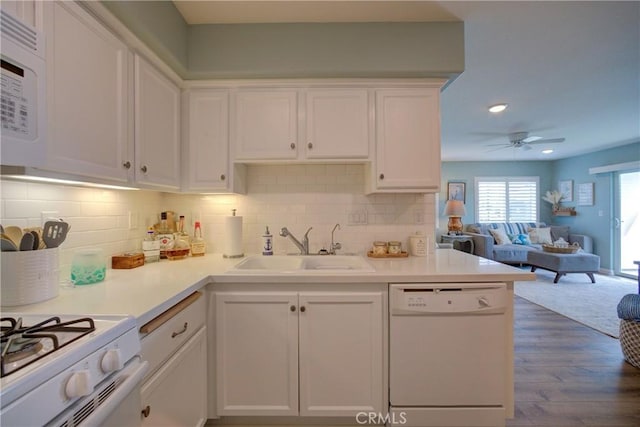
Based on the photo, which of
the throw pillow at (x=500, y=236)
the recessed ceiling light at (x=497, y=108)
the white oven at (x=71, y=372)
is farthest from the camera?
the throw pillow at (x=500, y=236)

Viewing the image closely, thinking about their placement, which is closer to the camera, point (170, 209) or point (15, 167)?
point (15, 167)

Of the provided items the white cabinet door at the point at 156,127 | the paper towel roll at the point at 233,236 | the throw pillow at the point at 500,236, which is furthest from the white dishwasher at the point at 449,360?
the throw pillow at the point at 500,236

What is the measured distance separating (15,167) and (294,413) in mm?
1689

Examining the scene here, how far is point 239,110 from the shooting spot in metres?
1.96

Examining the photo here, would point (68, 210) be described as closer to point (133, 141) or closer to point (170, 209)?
point (133, 141)

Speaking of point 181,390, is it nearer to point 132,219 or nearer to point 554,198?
point 132,219

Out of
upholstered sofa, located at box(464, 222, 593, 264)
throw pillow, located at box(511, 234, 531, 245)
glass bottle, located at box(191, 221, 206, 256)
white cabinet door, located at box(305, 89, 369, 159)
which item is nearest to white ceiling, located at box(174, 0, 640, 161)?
white cabinet door, located at box(305, 89, 369, 159)

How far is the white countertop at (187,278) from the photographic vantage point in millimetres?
1019

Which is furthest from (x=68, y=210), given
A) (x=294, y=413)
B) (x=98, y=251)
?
(x=294, y=413)

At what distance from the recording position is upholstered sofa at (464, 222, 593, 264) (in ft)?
18.9

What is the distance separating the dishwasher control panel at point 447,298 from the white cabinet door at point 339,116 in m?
0.97

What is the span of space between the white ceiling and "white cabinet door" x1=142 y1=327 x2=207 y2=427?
2.03 meters

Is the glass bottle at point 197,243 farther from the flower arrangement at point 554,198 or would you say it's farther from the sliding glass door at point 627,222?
the flower arrangement at point 554,198

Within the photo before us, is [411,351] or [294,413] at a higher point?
[411,351]
